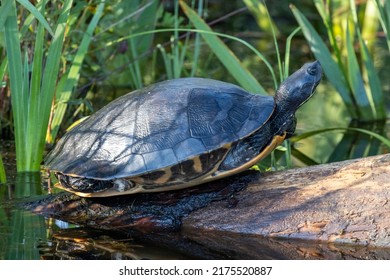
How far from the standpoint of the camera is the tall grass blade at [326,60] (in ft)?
15.0

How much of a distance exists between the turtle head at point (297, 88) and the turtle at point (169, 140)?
55mm

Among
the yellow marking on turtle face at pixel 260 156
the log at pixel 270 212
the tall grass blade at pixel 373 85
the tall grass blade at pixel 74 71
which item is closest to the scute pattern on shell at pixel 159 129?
the yellow marking on turtle face at pixel 260 156

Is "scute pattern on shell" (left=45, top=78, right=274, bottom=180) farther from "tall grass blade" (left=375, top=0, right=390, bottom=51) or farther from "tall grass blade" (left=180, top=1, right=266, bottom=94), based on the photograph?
"tall grass blade" (left=375, top=0, right=390, bottom=51)

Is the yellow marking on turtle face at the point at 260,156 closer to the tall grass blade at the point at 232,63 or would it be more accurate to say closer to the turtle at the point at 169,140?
the turtle at the point at 169,140

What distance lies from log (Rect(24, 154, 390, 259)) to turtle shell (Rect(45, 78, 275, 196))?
158mm

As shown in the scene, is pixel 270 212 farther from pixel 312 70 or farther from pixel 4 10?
pixel 4 10

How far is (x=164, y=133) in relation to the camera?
299 cm

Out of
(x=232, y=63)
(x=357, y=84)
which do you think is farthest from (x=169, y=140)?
(x=357, y=84)

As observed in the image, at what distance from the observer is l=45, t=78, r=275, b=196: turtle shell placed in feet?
9.63

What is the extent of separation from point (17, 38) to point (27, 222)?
2.71ft

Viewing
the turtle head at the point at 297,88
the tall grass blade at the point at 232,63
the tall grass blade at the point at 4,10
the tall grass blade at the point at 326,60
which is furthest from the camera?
the tall grass blade at the point at 326,60

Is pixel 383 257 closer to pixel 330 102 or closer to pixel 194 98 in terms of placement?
pixel 194 98

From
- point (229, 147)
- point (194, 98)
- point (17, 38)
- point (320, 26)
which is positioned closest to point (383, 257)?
point (229, 147)

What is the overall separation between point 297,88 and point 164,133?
62cm
